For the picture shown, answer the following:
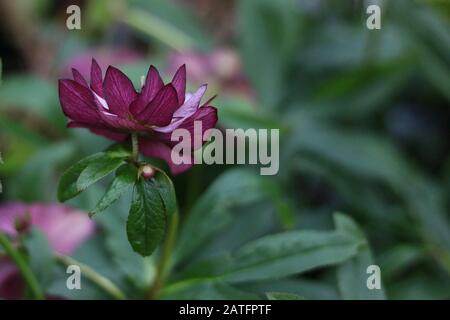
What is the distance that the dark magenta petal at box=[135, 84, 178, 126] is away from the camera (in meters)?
0.34

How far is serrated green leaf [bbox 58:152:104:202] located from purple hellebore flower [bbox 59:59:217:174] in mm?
19

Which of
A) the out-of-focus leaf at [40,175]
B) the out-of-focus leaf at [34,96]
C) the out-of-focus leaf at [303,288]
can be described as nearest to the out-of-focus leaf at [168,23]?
the out-of-focus leaf at [34,96]

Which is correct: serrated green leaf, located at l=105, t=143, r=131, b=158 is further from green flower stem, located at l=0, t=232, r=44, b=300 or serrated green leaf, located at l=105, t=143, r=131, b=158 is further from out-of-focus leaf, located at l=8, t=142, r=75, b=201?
out-of-focus leaf, located at l=8, t=142, r=75, b=201

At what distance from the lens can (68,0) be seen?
38.8 inches

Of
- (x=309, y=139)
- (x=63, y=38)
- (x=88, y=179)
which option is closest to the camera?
(x=88, y=179)

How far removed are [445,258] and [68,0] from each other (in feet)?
2.02

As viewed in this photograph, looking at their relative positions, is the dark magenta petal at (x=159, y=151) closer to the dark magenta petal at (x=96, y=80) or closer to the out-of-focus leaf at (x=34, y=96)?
the dark magenta petal at (x=96, y=80)

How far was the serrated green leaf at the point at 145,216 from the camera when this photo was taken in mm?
349

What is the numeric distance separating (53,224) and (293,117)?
31 centimetres

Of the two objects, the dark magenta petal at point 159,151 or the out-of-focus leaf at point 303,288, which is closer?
the dark magenta petal at point 159,151

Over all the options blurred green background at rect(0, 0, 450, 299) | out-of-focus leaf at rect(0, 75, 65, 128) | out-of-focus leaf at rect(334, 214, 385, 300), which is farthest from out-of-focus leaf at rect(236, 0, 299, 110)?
out-of-focus leaf at rect(334, 214, 385, 300)

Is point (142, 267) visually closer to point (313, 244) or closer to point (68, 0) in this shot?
point (313, 244)

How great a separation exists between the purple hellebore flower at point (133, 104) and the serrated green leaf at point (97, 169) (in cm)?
1
